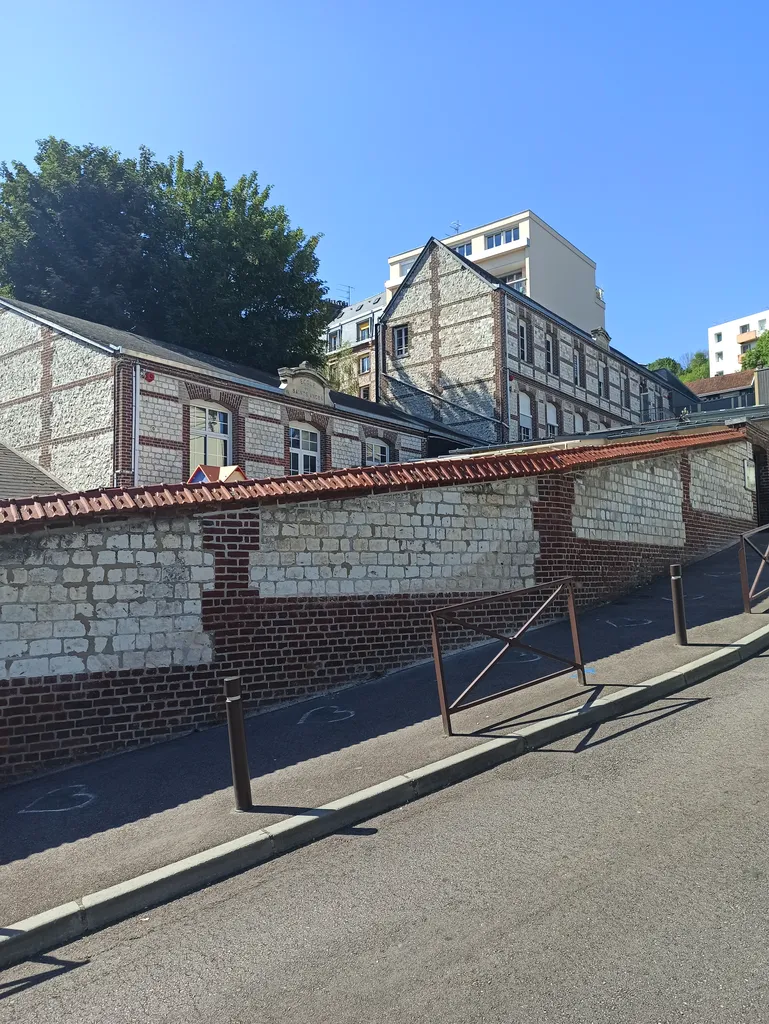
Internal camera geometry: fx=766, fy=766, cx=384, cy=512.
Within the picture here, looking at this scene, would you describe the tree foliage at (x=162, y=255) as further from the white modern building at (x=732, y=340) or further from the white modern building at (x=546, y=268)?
the white modern building at (x=732, y=340)

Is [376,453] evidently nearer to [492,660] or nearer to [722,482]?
[722,482]

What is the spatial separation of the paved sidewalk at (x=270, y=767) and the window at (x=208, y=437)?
11869 millimetres

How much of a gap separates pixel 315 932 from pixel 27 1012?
4.47 feet

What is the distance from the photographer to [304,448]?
22.4 m

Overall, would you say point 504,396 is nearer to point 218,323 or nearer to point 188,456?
point 218,323

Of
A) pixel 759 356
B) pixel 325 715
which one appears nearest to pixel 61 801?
pixel 325 715

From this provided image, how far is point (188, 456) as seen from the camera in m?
19.2

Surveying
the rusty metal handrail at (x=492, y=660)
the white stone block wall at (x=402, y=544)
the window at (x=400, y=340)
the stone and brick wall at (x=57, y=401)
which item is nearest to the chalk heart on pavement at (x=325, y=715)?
the rusty metal handrail at (x=492, y=660)

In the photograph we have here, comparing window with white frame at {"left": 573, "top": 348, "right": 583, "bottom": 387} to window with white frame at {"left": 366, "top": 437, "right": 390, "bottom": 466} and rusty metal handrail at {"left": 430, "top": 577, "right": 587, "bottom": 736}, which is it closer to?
window with white frame at {"left": 366, "top": 437, "right": 390, "bottom": 466}

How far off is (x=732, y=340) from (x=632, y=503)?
75436mm

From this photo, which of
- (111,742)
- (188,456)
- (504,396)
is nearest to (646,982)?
(111,742)

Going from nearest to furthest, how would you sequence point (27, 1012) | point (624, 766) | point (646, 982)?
point (646, 982) → point (27, 1012) → point (624, 766)

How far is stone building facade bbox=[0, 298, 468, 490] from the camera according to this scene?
727 inches

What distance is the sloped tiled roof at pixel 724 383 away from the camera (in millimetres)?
47969
